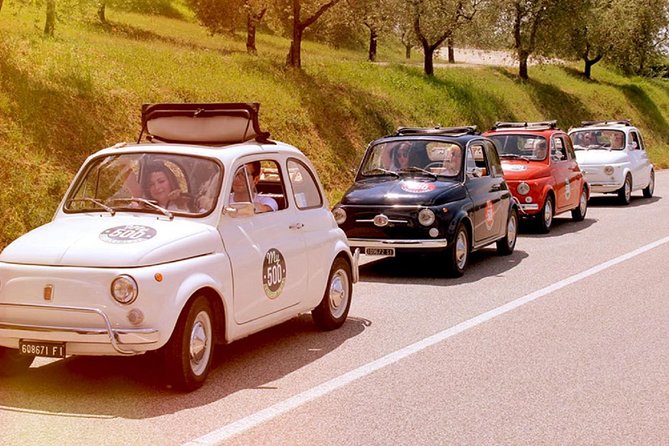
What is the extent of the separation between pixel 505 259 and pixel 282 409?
865 centimetres

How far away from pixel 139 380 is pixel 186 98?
16.9 meters

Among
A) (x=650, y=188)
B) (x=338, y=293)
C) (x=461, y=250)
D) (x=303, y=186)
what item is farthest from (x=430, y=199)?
(x=650, y=188)

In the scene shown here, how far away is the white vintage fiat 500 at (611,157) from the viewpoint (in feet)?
77.6

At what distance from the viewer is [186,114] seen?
898cm

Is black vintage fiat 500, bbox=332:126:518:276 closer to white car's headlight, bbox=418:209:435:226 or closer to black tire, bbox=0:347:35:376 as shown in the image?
white car's headlight, bbox=418:209:435:226

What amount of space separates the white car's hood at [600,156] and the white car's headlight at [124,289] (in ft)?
59.5

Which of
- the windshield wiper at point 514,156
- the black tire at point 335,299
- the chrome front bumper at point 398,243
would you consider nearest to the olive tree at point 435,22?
the windshield wiper at point 514,156

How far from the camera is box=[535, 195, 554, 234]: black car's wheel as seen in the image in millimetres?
18188

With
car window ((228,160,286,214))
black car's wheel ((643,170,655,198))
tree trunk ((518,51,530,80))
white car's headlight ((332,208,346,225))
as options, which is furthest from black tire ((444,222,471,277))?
tree trunk ((518,51,530,80))

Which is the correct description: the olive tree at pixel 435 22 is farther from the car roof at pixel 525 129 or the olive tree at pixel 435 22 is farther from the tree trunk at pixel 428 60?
the car roof at pixel 525 129

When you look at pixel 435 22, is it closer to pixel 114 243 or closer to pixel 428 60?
pixel 428 60

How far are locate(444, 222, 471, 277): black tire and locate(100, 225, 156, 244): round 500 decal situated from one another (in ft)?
20.1

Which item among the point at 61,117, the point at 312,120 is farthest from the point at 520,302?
the point at 312,120

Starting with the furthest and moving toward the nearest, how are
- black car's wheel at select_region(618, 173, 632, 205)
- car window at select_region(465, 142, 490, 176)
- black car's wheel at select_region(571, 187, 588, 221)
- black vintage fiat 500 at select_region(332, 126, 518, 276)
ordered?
black car's wheel at select_region(618, 173, 632, 205)
black car's wheel at select_region(571, 187, 588, 221)
car window at select_region(465, 142, 490, 176)
black vintage fiat 500 at select_region(332, 126, 518, 276)
